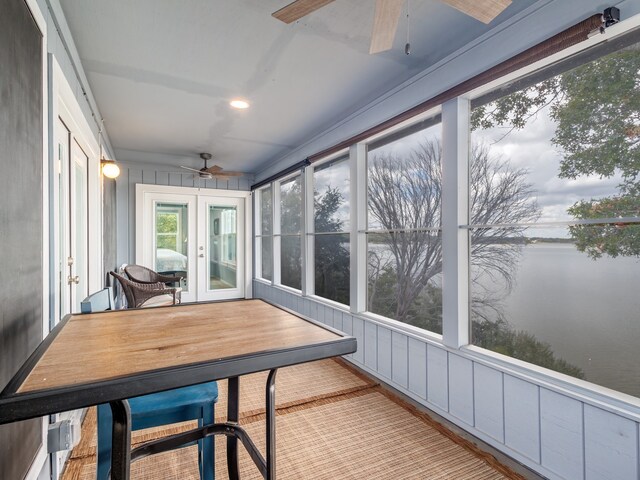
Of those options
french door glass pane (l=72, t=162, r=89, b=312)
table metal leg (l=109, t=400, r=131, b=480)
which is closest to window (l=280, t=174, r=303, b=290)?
french door glass pane (l=72, t=162, r=89, b=312)

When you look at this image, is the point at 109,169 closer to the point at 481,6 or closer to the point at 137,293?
the point at 137,293

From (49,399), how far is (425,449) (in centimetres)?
195

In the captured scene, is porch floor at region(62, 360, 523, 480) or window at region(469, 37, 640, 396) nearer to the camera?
window at region(469, 37, 640, 396)

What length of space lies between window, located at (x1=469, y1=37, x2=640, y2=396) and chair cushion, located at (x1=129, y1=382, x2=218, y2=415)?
5.32ft

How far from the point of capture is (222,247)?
6.02 meters

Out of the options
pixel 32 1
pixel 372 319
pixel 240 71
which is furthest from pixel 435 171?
pixel 32 1

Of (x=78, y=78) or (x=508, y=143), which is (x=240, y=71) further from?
(x=508, y=143)

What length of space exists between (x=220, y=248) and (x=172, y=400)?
4.87 metres

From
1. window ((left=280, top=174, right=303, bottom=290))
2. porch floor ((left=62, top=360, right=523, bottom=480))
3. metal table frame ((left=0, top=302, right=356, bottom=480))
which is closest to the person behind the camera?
metal table frame ((left=0, top=302, right=356, bottom=480))

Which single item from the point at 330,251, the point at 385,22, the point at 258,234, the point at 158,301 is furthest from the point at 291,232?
the point at 385,22

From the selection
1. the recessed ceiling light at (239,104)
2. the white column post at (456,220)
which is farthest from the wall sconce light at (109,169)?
the white column post at (456,220)

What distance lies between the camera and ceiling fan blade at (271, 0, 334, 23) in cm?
132

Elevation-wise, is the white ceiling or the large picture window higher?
the white ceiling

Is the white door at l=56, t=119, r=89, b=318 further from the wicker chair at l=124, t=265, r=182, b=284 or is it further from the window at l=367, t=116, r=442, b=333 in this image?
the window at l=367, t=116, r=442, b=333
